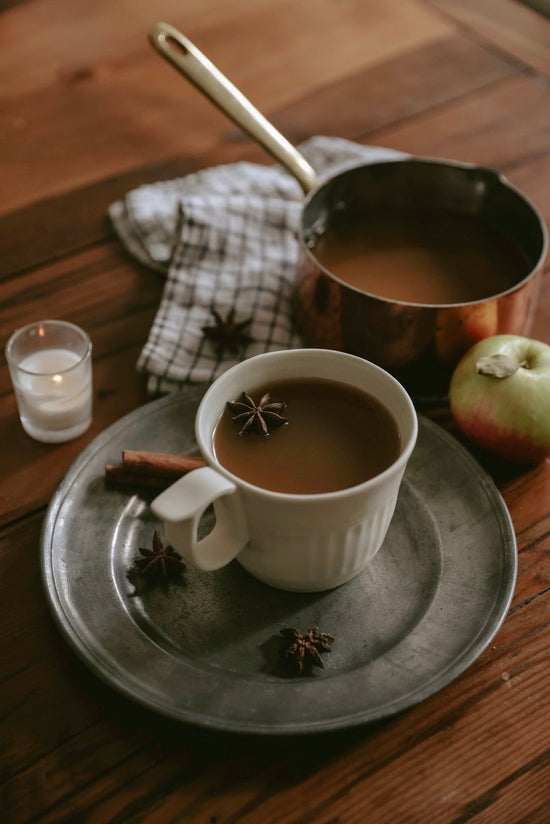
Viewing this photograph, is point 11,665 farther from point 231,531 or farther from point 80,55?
point 80,55

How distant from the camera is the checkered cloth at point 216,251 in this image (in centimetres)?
121

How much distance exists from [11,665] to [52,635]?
5 centimetres

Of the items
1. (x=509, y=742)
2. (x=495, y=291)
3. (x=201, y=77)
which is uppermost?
(x=201, y=77)

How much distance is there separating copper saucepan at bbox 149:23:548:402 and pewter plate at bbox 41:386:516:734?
4.8 inches

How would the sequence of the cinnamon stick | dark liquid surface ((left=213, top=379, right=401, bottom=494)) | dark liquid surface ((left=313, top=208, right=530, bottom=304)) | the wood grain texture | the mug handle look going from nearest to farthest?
the mug handle, dark liquid surface ((left=213, top=379, right=401, bottom=494)), the cinnamon stick, dark liquid surface ((left=313, top=208, right=530, bottom=304)), the wood grain texture

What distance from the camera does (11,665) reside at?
33.8 inches

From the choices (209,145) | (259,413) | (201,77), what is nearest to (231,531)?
(259,413)

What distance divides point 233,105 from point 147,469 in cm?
57

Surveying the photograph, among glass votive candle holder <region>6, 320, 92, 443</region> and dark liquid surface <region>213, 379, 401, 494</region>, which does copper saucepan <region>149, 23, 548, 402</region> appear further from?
glass votive candle holder <region>6, 320, 92, 443</region>

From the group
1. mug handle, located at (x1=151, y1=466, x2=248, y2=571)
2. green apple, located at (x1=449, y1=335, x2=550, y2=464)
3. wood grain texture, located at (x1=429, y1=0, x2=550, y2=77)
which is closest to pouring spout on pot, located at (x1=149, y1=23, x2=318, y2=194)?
green apple, located at (x1=449, y1=335, x2=550, y2=464)

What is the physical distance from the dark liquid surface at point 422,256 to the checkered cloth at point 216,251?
128 mm

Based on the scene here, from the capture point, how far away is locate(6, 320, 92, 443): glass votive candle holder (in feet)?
3.47

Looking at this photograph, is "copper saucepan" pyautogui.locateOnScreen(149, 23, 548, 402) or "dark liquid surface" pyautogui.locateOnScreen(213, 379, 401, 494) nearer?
"dark liquid surface" pyautogui.locateOnScreen(213, 379, 401, 494)

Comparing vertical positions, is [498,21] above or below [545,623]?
above
